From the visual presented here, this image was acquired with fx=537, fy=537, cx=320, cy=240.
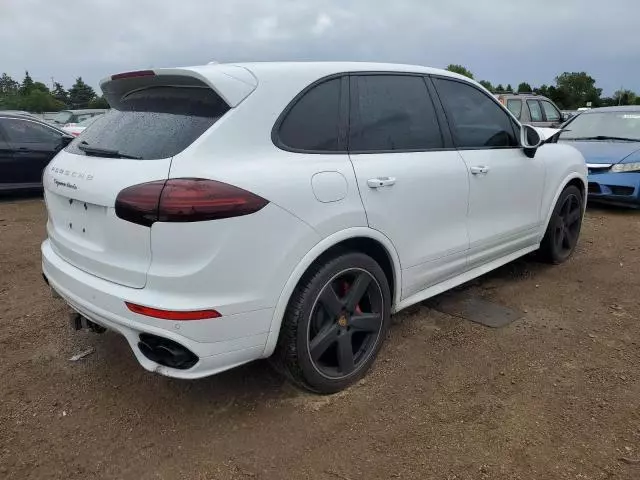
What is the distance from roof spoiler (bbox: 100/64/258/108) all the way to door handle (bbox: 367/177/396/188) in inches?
30.5

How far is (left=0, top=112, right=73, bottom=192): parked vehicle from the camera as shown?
874cm

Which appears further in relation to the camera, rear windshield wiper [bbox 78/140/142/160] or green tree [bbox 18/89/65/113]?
green tree [bbox 18/89/65/113]

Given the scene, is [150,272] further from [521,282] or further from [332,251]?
[521,282]

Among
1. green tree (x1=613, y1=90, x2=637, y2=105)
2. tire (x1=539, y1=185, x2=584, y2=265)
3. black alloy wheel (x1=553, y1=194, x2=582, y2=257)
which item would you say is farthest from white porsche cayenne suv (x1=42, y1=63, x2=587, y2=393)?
green tree (x1=613, y1=90, x2=637, y2=105)

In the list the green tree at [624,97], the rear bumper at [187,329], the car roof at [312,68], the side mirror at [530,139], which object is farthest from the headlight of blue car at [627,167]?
the green tree at [624,97]

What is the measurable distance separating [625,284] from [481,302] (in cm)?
137

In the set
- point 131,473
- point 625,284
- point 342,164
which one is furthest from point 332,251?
point 625,284

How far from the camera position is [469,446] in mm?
2496

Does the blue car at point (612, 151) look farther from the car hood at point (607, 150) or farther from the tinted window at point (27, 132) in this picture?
the tinted window at point (27, 132)

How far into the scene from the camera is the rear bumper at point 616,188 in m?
7.26

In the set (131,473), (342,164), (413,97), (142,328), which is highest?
(413,97)

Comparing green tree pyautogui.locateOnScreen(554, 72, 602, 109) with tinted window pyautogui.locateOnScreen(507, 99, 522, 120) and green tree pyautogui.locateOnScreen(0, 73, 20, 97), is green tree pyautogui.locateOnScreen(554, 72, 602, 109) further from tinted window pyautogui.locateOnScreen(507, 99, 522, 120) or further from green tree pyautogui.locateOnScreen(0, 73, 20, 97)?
green tree pyautogui.locateOnScreen(0, 73, 20, 97)

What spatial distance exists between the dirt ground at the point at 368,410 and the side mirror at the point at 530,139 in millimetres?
1235

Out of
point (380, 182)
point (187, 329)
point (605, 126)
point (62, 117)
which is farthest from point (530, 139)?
point (62, 117)
